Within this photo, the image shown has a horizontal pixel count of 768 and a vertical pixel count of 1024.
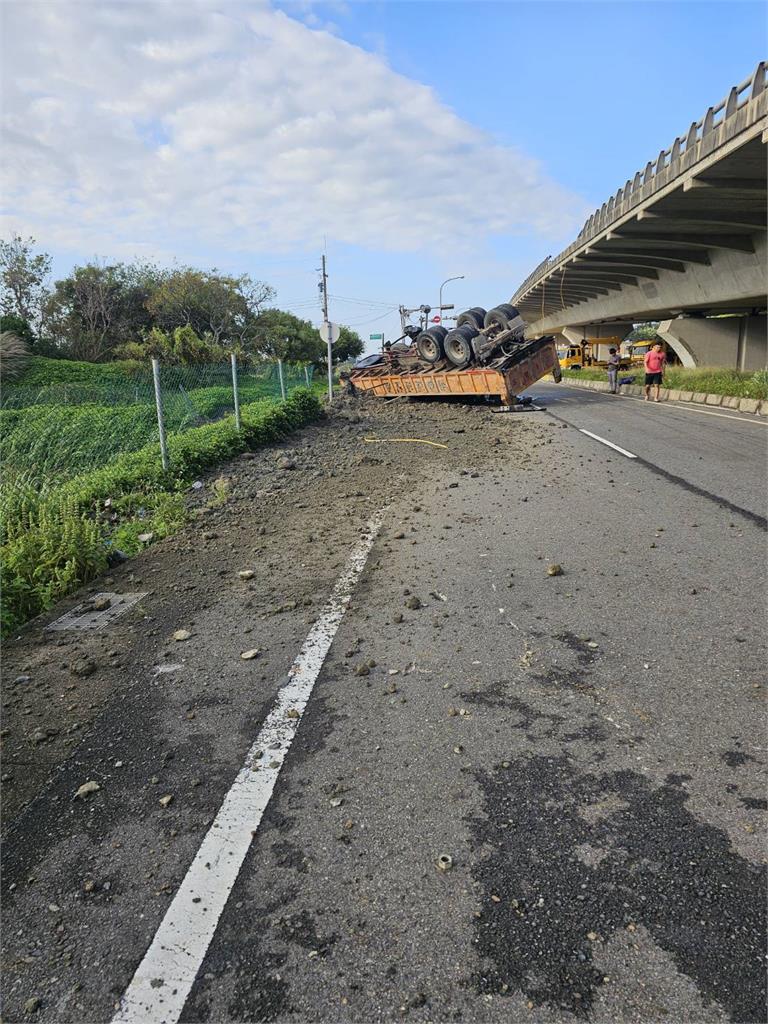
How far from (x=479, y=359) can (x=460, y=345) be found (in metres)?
0.78

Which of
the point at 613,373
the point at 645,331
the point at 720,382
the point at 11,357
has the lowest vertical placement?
the point at 720,382

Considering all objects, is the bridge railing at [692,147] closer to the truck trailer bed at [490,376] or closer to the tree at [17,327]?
the truck trailer bed at [490,376]

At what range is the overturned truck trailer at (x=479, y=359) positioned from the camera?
733 inches

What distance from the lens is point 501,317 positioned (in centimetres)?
1906

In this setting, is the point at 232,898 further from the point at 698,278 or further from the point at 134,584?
the point at 698,278

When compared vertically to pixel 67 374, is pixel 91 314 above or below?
above

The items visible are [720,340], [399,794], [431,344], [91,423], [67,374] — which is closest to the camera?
[399,794]

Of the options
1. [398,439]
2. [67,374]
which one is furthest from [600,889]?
[67,374]

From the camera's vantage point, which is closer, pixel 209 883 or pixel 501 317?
pixel 209 883

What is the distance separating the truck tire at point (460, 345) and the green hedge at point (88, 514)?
8.05m

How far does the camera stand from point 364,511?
753 cm

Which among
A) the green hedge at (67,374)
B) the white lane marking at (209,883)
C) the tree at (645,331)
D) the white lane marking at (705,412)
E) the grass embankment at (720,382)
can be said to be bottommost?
the white lane marking at (209,883)

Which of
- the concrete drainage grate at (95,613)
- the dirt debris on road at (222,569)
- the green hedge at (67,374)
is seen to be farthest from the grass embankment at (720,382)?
the green hedge at (67,374)

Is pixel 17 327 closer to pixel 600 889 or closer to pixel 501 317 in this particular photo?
pixel 501 317
